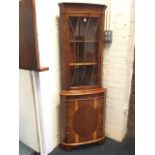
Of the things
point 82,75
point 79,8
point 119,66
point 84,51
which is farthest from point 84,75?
point 79,8

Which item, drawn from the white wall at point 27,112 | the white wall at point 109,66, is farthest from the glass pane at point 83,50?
the white wall at point 27,112

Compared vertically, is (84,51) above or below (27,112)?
above

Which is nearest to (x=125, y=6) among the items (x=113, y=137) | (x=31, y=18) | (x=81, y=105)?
(x=31, y=18)

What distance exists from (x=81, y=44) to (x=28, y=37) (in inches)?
23.6

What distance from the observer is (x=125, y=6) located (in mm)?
1954

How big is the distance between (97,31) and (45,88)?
2.81 feet

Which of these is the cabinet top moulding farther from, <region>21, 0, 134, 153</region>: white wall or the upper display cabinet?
<region>21, 0, 134, 153</region>: white wall

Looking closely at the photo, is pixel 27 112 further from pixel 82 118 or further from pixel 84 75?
pixel 84 75

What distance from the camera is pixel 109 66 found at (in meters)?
2.21

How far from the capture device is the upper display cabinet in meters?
1.85

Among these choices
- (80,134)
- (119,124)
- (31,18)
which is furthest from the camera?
(119,124)

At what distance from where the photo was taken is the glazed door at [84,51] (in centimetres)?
193

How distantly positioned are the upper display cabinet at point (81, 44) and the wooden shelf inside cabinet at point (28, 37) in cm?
32
